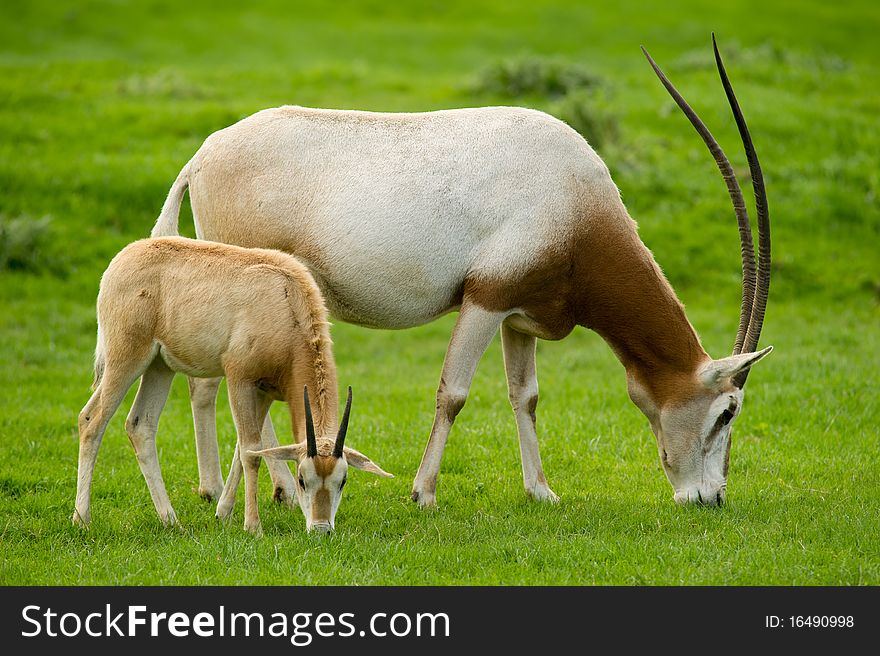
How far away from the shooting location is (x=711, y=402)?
8.09 m

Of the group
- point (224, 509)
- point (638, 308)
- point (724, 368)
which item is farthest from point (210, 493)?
point (724, 368)

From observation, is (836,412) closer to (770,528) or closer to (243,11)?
(770,528)

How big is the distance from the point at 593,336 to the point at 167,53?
21.6m

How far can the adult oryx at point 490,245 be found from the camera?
26.6ft

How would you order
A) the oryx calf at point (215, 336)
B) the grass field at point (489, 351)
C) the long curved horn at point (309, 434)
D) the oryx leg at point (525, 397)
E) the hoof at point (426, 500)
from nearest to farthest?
the long curved horn at point (309, 434)
the grass field at point (489, 351)
the oryx calf at point (215, 336)
the hoof at point (426, 500)
the oryx leg at point (525, 397)

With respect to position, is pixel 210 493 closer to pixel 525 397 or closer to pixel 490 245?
pixel 525 397

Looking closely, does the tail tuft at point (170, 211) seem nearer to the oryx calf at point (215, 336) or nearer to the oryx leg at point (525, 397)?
the oryx calf at point (215, 336)

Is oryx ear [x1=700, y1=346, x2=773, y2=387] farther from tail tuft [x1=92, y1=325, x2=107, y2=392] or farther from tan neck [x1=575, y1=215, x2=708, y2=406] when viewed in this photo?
tail tuft [x1=92, y1=325, x2=107, y2=392]

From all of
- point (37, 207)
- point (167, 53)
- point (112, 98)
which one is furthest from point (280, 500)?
point (167, 53)

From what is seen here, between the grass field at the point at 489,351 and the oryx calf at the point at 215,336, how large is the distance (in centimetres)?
64

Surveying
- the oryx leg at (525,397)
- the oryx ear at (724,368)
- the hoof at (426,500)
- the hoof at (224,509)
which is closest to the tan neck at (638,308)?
the oryx ear at (724,368)

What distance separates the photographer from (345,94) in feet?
77.6

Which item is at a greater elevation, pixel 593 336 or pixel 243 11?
pixel 243 11

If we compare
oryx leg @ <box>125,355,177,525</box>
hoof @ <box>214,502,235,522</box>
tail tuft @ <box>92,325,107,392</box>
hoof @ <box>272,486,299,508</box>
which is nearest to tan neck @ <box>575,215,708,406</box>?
hoof @ <box>272,486,299,508</box>
